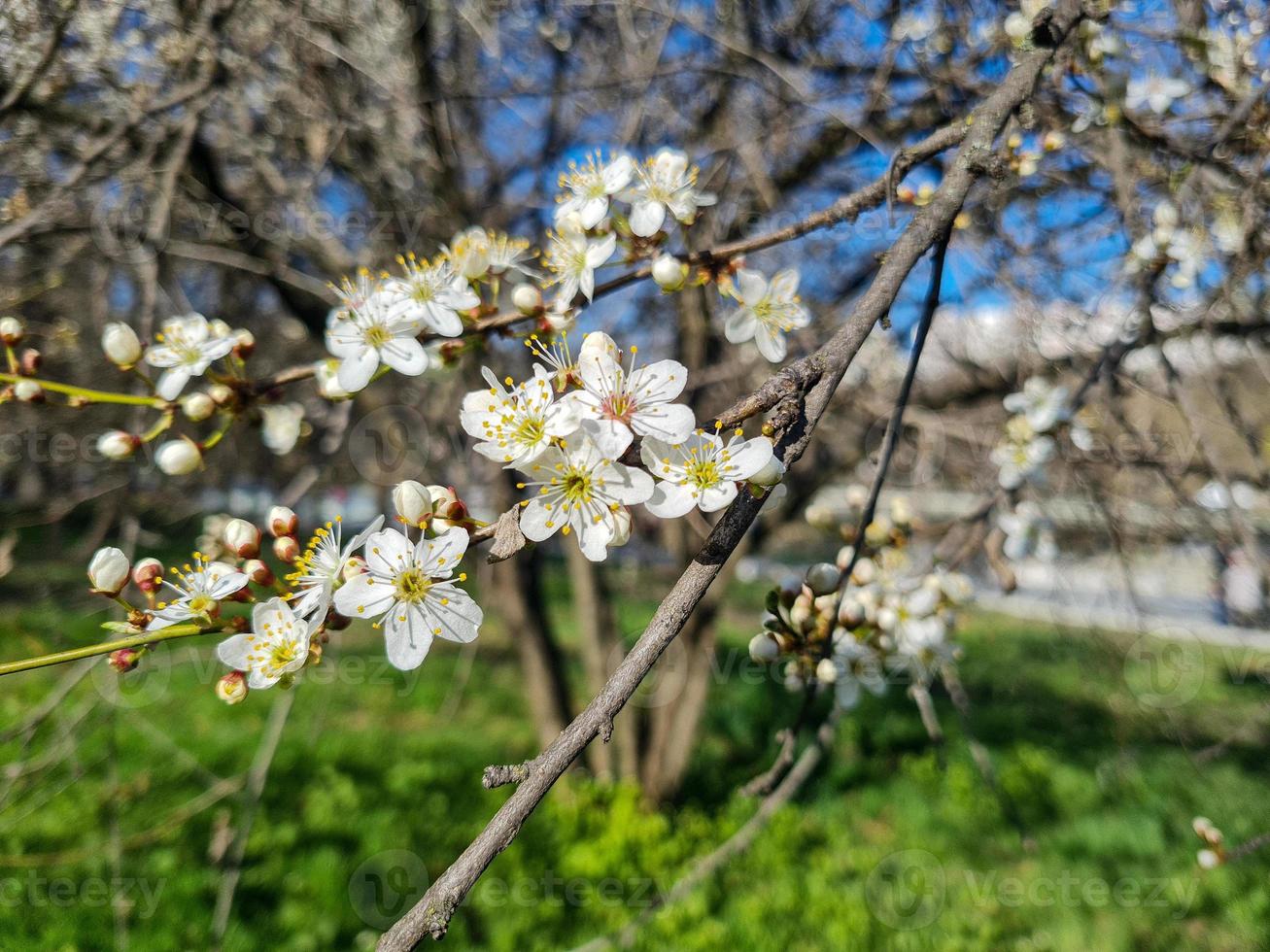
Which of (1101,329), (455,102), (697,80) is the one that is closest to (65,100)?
(455,102)

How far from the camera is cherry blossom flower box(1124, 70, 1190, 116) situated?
212 cm

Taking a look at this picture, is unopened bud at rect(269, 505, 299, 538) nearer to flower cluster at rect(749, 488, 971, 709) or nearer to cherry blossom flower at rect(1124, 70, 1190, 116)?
flower cluster at rect(749, 488, 971, 709)

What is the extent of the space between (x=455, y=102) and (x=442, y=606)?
337 centimetres

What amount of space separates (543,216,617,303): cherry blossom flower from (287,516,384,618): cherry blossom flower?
1.43 ft

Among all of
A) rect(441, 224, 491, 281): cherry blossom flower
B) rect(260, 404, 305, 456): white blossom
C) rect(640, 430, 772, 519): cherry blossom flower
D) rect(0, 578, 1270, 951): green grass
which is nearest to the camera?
rect(640, 430, 772, 519): cherry blossom flower

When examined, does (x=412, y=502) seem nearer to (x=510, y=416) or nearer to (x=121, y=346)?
(x=510, y=416)

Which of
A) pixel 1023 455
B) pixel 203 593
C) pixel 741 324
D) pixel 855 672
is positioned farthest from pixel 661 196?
pixel 1023 455

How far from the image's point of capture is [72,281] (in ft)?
11.7

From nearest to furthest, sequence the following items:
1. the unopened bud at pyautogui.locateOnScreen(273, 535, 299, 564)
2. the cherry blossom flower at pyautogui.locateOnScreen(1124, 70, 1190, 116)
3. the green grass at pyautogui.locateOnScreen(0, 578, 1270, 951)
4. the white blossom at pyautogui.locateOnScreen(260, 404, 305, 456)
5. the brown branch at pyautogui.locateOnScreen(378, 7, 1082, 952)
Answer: the brown branch at pyautogui.locateOnScreen(378, 7, 1082, 952), the unopened bud at pyautogui.locateOnScreen(273, 535, 299, 564), the white blossom at pyautogui.locateOnScreen(260, 404, 305, 456), the cherry blossom flower at pyautogui.locateOnScreen(1124, 70, 1190, 116), the green grass at pyautogui.locateOnScreen(0, 578, 1270, 951)

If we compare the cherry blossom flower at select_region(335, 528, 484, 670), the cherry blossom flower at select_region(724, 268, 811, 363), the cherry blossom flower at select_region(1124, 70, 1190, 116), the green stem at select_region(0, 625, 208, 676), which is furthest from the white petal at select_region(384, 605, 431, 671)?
the cherry blossom flower at select_region(1124, 70, 1190, 116)

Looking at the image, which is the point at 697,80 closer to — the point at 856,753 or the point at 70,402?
the point at 70,402

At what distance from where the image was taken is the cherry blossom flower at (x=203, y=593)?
85cm

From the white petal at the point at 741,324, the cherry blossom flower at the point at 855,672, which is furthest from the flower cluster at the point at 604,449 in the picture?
the cherry blossom flower at the point at 855,672

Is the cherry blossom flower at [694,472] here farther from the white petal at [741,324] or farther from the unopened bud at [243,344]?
the unopened bud at [243,344]
